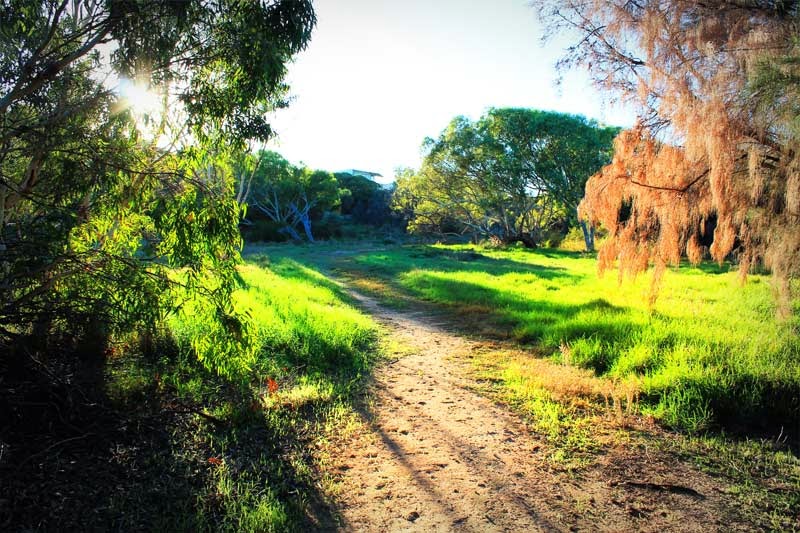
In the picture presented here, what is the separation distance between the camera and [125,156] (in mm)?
4145

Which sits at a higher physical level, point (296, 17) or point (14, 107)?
point (296, 17)

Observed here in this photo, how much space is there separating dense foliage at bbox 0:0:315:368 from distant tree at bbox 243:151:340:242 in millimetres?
36868

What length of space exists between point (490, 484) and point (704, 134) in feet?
15.4

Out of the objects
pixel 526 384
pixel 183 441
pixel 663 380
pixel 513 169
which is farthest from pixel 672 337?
pixel 513 169

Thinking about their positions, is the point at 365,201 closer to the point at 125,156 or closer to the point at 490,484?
the point at 125,156

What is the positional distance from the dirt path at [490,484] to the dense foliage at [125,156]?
1.96 m

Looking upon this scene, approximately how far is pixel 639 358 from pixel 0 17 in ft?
24.2

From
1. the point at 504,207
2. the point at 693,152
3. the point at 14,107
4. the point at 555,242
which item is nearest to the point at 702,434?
the point at 693,152

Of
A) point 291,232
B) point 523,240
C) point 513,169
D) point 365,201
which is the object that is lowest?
point 291,232

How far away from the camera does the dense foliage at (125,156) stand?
3.98 m

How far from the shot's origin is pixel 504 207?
117ft

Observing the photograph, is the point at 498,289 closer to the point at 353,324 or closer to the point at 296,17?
the point at 353,324

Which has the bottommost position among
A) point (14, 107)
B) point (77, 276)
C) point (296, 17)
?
point (77, 276)

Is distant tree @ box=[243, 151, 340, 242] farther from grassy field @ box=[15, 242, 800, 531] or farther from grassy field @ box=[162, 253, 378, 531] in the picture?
grassy field @ box=[15, 242, 800, 531]
